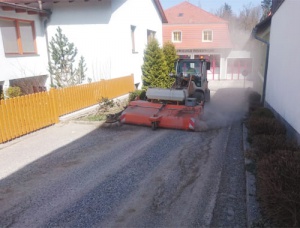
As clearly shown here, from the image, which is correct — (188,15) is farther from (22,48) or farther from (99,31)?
(22,48)

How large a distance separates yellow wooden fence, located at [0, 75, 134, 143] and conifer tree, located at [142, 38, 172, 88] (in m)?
4.62

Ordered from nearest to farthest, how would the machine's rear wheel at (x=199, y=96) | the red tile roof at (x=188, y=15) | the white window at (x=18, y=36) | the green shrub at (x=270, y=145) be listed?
the green shrub at (x=270, y=145), the machine's rear wheel at (x=199, y=96), the white window at (x=18, y=36), the red tile roof at (x=188, y=15)

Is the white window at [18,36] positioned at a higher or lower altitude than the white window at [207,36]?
lower

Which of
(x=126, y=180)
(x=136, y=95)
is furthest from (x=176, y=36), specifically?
(x=126, y=180)

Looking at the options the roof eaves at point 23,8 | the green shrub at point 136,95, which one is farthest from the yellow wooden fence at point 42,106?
the roof eaves at point 23,8

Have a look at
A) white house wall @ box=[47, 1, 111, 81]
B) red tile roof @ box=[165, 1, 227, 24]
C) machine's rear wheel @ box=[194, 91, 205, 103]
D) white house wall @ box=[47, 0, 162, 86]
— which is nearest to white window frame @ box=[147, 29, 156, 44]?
white house wall @ box=[47, 0, 162, 86]

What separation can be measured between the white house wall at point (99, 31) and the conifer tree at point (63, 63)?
40cm

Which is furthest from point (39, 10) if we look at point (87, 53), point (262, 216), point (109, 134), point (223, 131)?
point (262, 216)

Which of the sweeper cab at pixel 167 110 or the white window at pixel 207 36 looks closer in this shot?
the sweeper cab at pixel 167 110

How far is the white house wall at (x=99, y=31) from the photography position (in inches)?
527

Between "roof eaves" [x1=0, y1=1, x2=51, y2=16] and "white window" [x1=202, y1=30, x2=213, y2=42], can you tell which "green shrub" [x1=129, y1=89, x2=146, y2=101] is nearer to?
"roof eaves" [x1=0, y1=1, x2=51, y2=16]

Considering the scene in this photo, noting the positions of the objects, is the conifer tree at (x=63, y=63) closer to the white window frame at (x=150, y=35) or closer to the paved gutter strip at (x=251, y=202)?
the white window frame at (x=150, y=35)

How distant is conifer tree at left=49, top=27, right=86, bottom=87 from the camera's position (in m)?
13.6

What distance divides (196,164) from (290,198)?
3.01 meters
